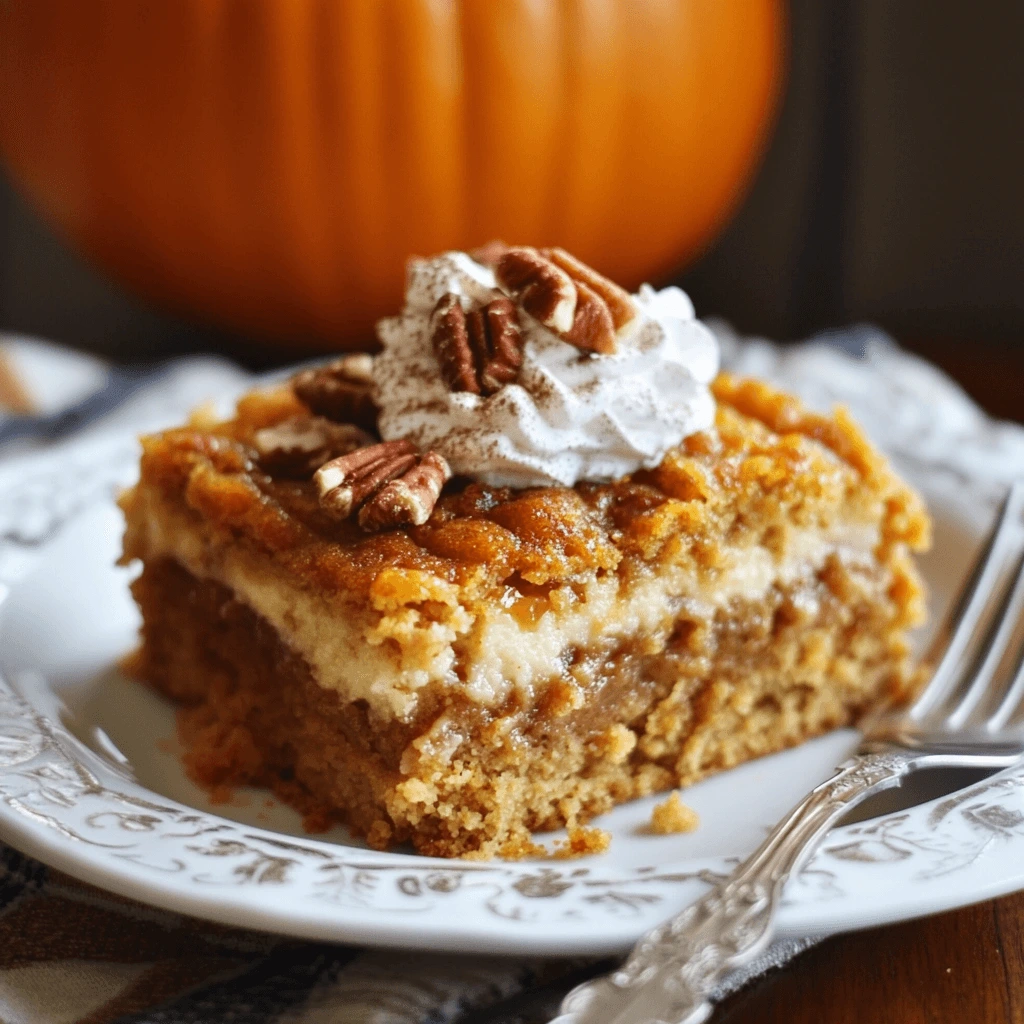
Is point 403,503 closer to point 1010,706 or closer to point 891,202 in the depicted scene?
point 1010,706

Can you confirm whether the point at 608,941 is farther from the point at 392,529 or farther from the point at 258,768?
the point at 258,768

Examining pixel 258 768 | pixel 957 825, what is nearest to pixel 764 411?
pixel 957 825

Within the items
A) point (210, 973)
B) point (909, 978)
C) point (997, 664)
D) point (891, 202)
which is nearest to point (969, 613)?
point (997, 664)

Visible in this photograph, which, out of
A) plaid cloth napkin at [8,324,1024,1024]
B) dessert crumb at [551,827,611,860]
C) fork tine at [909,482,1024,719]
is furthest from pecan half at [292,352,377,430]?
fork tine at [909,482,1024,719]

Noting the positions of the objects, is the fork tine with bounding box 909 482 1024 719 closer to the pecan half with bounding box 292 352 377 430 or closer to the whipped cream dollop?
the whipped cream dollop

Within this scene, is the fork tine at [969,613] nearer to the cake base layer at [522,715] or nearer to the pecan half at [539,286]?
the cake base layer at [522,715]

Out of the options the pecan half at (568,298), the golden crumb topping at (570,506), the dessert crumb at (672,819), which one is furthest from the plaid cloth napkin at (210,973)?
the pecan half at (568,298)
